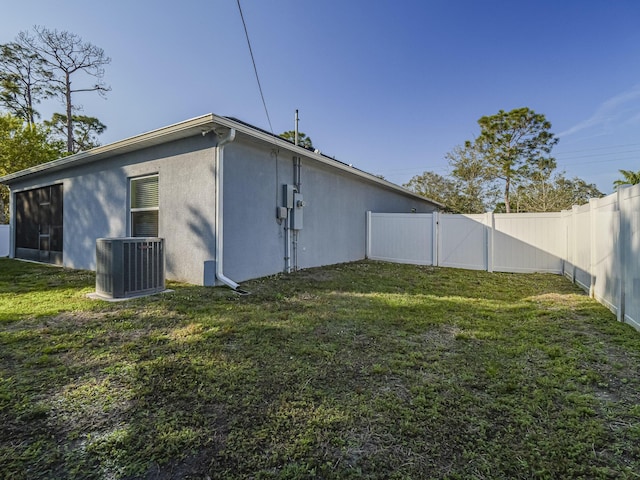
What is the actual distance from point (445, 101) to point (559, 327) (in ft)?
40.2

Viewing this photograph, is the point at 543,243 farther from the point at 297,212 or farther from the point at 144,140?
the point at 144,140

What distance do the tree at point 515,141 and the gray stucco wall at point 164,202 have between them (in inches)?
817

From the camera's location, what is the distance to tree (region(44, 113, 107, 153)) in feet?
58.7

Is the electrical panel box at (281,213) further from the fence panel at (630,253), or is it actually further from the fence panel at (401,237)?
the fence panel at (630,253)

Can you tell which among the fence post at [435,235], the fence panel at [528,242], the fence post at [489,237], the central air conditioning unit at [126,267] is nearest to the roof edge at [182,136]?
the central air conditioning unit at [126,267]

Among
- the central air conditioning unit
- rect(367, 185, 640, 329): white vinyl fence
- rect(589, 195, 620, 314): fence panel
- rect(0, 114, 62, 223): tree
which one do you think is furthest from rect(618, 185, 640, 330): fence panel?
rect(0, 114, 62, 223): tree

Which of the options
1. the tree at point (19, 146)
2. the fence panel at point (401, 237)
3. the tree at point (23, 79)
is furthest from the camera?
the tree at point (23, 79)

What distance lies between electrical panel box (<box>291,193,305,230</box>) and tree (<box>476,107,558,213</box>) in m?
18.5

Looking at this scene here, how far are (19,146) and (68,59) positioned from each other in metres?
6.36

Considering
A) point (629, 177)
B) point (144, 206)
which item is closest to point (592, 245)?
point (144, 206)

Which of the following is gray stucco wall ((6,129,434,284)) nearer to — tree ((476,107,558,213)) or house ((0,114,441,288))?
house ((0,114,441,288))

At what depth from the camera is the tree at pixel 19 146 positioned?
12.8 m

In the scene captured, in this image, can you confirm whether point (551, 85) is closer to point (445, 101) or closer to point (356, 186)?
point (445, 101)

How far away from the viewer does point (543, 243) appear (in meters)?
7.32
